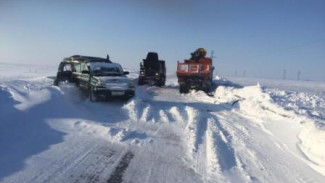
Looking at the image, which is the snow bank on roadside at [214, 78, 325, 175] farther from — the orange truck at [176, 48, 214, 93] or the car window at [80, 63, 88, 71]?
the car window at [80, 63, 88, 71]

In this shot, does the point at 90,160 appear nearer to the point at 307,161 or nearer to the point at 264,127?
the point at 307,161

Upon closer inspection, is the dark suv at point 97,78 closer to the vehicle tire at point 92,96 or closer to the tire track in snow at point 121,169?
the vehicle tire at point 92,96

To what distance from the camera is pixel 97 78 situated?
1255cm

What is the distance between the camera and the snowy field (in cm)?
517

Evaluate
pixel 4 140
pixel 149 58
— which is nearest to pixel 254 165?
pixel 4 140

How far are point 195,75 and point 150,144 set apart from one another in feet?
37.7

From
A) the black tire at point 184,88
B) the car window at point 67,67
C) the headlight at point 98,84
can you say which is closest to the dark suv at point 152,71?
the black tire at point 184,88

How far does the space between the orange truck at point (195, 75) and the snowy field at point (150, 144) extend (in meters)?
6.71

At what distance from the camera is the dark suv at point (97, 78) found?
40.5 feet

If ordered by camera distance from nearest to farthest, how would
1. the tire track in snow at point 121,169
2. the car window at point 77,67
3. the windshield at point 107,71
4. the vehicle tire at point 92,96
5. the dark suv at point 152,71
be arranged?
the tire track in snow at point 121,169 → the vehicle tire at point 92,96 → the windshield at point 107,71 → the car window at point 77,67 → the dark suv at point 152,71

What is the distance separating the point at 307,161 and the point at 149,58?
19.5 m

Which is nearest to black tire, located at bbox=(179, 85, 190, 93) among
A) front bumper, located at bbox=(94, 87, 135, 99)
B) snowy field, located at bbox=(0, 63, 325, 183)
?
front bumper, located at bbox=(94, 87, 135, 99)

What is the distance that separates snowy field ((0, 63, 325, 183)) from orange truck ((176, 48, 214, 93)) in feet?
22.0

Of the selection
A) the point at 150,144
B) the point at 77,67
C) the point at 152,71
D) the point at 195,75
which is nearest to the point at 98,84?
the point at 77,67
